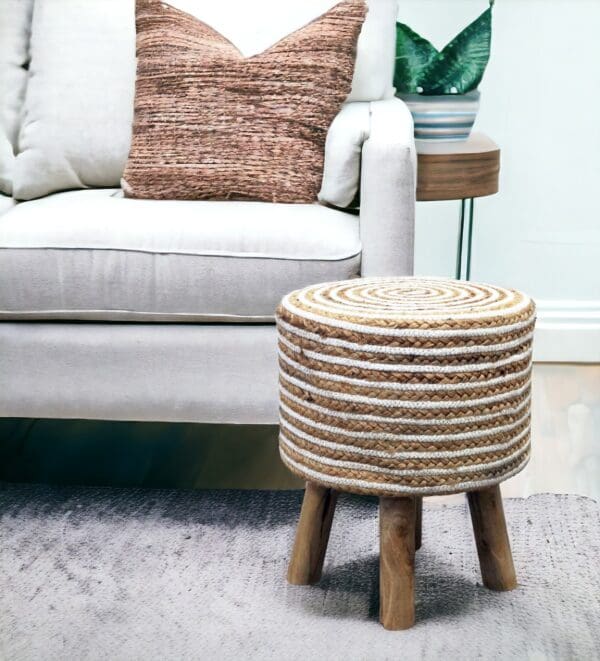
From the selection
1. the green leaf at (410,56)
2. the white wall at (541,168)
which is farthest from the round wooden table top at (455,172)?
the white wall at (541,168)

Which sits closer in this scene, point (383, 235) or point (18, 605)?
point (18, 605)

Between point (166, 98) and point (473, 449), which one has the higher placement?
point (166, 98)

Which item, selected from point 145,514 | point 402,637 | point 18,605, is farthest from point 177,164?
point 402,637

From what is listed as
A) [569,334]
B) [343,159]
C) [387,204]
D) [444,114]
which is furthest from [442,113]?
[569,334]

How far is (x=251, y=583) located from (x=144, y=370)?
0.44 m

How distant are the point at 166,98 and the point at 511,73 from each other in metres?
1.07

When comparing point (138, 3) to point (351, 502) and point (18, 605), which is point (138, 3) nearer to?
point (351, 502)

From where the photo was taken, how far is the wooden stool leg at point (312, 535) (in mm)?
1400

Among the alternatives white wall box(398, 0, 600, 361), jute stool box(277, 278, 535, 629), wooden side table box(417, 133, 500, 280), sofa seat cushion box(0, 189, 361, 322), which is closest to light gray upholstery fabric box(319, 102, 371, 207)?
sofa seat cushion box(0, 189, 361, 322)

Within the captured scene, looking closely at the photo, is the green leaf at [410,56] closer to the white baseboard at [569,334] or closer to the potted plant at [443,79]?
the potted plant at [443,79]

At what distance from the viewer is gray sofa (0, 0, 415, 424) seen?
166 centimetres

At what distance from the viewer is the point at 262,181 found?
1.86 meters

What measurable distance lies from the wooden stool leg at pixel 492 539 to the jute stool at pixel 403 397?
0.06 ft

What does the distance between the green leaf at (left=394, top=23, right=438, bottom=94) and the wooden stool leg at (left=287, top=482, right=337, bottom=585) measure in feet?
3.86
